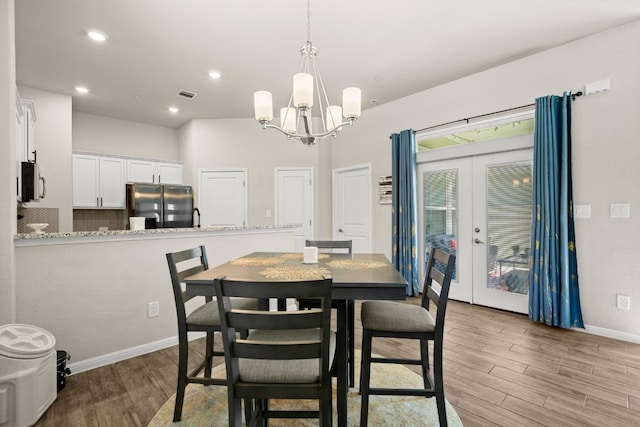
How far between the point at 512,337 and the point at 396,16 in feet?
9.98

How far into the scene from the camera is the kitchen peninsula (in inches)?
85.3

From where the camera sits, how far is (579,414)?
180 centimetres

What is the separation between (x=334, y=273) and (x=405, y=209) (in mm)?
3039

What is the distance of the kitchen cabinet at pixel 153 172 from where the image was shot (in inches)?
211

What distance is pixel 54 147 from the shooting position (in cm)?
432

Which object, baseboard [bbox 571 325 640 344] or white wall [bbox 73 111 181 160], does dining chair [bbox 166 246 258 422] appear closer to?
baseboard [bbox 571 325 640 344]

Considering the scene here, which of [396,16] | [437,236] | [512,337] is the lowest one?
[512,337]

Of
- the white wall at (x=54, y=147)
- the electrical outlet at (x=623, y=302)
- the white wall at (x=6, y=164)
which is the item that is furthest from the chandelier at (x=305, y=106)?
the white wall at (x=54, y=147)

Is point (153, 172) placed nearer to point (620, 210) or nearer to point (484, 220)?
point (484, 220)

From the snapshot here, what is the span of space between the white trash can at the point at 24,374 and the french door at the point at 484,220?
161 inches

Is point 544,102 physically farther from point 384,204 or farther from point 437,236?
point 384,204

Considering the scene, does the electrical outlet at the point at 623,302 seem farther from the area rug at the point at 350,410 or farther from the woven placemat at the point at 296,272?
the woven placemat at the point at 296,272

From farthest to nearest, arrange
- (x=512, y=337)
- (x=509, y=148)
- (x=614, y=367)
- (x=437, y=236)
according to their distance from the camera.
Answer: (x=437, y=236)
(x=509, y=148)
(x=512, y=337)
(x=614, y=367)

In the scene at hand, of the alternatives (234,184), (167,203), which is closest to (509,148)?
(234,184)
